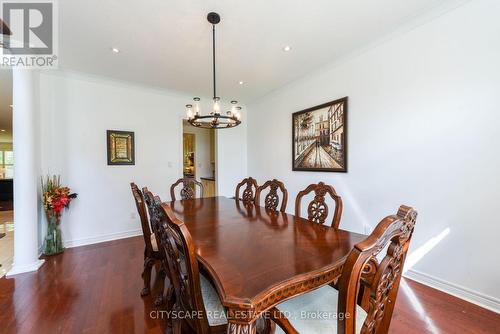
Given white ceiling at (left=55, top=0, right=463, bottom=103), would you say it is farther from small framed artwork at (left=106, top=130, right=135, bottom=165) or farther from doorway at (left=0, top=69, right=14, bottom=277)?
doorway at (left=0, top=69, right=14, bottom=277)

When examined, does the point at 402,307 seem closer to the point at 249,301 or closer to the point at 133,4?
the point at 249,301

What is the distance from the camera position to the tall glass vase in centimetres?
292

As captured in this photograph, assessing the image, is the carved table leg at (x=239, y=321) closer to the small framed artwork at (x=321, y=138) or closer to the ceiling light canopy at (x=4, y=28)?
the small framed artwork at (x=321, y=138)

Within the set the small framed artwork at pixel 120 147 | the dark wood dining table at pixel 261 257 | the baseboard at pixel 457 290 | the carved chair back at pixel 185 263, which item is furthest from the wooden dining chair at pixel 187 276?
the small framed artwork at pixel 120 147

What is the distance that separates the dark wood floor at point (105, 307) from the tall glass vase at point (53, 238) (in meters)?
0.46

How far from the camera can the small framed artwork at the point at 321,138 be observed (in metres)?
2.86

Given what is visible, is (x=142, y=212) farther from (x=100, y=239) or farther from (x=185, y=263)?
(x=100, y=239)

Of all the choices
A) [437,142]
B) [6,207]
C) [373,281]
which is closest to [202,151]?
[6,207]

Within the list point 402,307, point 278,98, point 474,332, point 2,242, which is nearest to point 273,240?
point 402,307

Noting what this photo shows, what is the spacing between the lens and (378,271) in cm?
69

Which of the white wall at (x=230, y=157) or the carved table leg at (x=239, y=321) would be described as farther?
the white wall at (x=230, y=157)

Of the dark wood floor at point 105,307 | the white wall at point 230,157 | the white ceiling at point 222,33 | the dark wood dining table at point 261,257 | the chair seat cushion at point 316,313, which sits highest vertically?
the white ceiling at point 222,33

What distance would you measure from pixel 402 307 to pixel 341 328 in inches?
66.7

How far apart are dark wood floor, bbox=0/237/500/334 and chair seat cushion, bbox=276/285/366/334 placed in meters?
0.84
